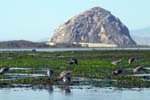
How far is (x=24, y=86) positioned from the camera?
32625 mm

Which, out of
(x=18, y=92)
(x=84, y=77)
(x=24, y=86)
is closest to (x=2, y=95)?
(x=18, y=92)

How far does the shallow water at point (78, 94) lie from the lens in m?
28.1

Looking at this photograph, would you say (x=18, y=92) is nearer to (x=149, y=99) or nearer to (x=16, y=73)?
(x=149, y=99)

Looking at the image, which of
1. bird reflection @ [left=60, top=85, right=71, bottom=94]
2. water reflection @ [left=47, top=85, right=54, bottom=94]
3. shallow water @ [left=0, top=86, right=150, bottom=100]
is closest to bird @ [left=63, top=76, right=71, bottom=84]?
bird reflection @ [left=60, top=85, right=71, bottom=94]

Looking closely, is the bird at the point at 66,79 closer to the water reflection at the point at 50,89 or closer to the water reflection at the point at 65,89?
the water reflection at the point at 65,89

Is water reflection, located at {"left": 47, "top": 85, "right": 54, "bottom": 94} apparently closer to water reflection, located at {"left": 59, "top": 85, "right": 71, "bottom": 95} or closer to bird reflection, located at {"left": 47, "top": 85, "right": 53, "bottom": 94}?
bird reflection, located at {"left": 47, "top": 85, "right": 53, "bottom": 94}

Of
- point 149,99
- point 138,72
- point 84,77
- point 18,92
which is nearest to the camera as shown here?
point 149,99

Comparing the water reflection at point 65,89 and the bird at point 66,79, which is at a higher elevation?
the bird at point 66,79

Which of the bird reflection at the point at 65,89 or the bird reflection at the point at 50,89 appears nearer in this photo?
the bird reflection at the point at 65,89

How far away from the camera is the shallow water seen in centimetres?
2808

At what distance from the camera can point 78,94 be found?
29.2 metres

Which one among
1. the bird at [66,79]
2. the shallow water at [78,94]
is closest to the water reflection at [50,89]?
the shallow water at [78,94]

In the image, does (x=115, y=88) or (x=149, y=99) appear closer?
(x=149, y=99)

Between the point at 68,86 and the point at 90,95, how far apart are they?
154 inches
